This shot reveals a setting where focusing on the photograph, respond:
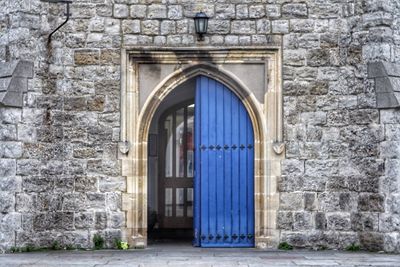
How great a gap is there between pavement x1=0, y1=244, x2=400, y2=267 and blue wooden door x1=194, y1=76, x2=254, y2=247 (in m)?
0.39

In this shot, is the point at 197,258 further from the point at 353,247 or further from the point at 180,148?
the point at 180,148

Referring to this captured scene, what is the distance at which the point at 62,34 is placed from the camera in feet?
37.5

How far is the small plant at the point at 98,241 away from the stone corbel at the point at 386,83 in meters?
4.25

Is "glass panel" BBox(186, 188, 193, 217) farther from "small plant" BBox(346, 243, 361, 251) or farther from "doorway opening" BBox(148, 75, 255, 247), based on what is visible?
"small plant" BBox(346, 243, 361, 251)

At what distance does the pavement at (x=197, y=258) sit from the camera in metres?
9.57

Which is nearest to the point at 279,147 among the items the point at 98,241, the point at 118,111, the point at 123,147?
the point at 123,147

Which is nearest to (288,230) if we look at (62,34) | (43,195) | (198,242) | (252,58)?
(198,242)

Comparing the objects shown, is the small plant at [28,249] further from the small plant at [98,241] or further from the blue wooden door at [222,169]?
the blue wooden door at [222,169]

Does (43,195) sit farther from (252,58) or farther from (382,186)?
(382,186)

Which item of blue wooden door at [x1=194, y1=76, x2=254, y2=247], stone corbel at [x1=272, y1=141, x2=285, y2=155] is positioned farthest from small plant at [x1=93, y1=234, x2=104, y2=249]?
stone corbel at [x1=272, y1=141, x2=285, y2=155]

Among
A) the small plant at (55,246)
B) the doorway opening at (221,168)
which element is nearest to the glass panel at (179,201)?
the doorway opening at (221,168)

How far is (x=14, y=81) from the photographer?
11.0 m

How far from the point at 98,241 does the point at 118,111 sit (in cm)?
184

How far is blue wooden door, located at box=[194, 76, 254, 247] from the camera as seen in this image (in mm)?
11625
